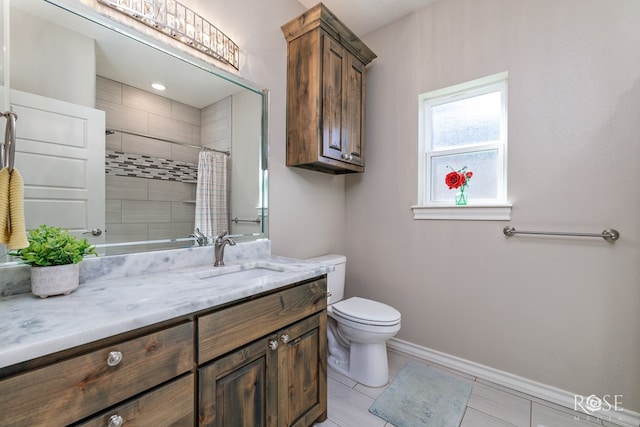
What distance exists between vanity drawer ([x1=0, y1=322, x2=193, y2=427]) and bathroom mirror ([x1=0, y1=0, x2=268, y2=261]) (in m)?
0.62

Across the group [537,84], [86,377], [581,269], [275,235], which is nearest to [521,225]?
[581,269]

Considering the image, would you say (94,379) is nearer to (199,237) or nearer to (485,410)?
(199,237)

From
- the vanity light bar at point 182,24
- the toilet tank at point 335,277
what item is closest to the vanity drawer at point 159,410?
the toilet tank at point 335,277

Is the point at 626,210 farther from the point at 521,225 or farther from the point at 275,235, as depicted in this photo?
the point at 275,235

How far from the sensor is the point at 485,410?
1.51 meters

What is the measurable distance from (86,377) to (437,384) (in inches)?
73.0

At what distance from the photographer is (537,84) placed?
5.32ft

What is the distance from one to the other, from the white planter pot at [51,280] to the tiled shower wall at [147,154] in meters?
0.28

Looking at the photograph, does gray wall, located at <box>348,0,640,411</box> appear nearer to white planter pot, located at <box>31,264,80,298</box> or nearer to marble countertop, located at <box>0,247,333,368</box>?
marble countertop, located at <box>0,247,333,368</box>

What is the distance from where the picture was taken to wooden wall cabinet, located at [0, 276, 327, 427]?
581 millimetres

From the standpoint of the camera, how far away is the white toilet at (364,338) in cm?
166

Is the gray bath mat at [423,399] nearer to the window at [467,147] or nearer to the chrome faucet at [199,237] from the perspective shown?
the window at [467,147]

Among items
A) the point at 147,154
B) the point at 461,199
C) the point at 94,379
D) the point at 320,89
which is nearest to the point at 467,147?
the point at 461,199

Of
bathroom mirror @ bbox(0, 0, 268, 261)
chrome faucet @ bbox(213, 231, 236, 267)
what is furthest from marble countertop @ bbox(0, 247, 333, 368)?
bathroom mirror @ bbox(0, 0, 268, 261)
